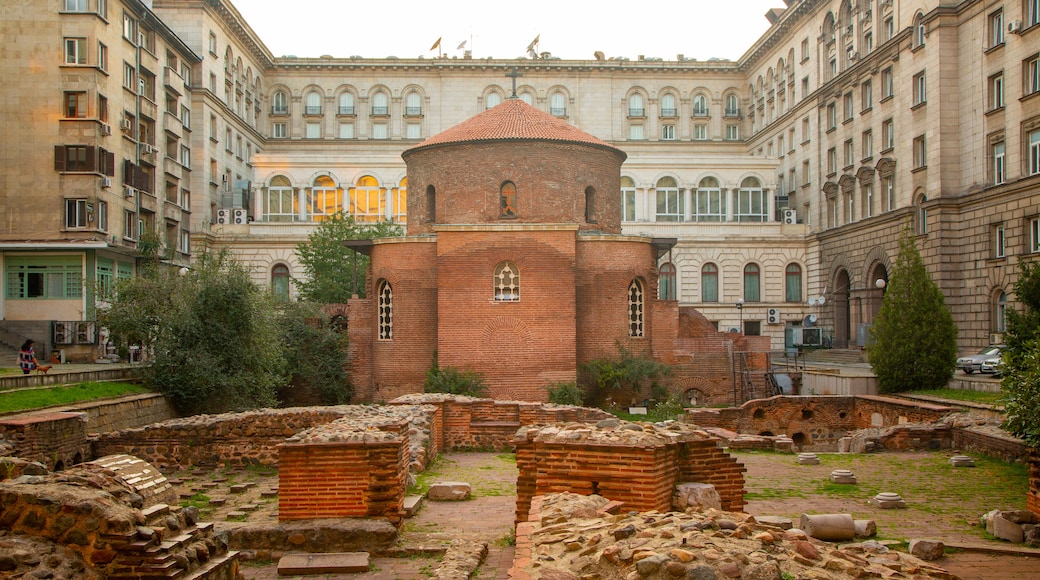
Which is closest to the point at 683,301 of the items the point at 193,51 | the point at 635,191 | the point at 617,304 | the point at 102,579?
the point at 635,191

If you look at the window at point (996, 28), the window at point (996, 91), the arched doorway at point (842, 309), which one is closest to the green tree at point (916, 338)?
the window at point (996, 91)

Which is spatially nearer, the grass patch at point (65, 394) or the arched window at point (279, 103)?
the grass patch at point (65, 394)

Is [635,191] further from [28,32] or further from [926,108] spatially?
[28,32]

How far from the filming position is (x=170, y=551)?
285 inches

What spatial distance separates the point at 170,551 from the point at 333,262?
3303 cm

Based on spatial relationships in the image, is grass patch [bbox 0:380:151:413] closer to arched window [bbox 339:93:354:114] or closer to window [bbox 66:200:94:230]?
window [bbox 66:200:94:230]

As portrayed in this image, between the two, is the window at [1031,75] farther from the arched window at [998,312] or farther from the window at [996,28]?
the arched window at [998,312]

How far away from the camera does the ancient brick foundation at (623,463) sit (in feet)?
29.6

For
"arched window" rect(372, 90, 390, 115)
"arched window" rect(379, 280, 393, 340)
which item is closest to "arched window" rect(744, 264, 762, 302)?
"arched window" rect(379, 280, 393, 340)

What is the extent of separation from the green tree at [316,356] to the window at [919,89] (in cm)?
2483

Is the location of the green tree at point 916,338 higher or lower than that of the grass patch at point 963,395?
higher

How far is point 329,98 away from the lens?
62438mm

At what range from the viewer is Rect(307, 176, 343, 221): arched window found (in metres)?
52.1

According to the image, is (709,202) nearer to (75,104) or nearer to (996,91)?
(996,91)
